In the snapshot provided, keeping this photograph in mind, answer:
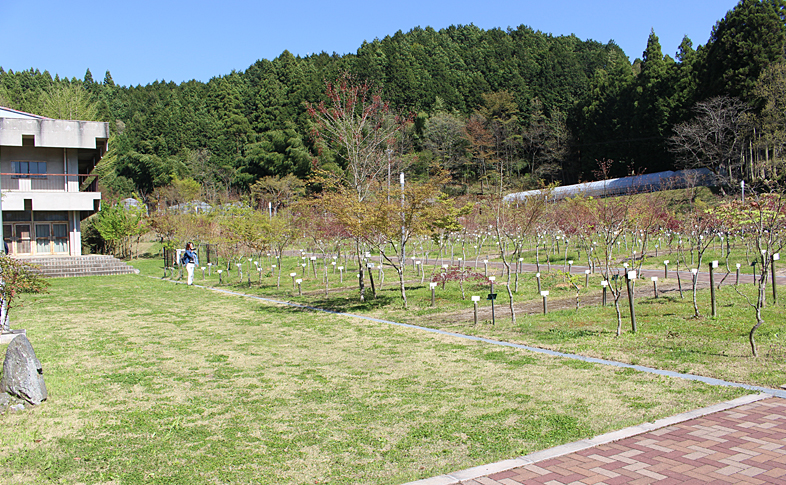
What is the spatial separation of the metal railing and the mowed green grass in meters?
21.0

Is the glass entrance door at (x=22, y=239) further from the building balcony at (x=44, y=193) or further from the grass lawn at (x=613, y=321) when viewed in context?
the grass lawn at (x=613, y=321)

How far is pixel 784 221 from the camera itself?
1096 cm

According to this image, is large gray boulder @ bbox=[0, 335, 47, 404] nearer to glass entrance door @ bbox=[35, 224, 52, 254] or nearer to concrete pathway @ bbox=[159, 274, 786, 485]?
concrete pathway @ bbox=[159, 274, 786, 485]

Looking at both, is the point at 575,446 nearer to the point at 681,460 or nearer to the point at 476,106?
the point at 681,460

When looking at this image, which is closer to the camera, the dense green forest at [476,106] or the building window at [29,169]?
the building window at [29,169]

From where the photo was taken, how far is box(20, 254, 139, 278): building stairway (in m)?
25.2

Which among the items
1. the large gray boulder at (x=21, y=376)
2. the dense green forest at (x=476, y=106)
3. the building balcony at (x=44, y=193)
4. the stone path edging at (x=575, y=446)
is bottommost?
the stone path edging at (x=575, y=446)

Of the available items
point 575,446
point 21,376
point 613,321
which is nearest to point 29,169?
point 21,376

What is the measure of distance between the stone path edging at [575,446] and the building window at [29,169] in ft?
97.5

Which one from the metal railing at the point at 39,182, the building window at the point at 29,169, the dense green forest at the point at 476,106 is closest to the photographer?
the metal railing at the point at 39,182

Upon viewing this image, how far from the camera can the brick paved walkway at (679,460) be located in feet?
12.2

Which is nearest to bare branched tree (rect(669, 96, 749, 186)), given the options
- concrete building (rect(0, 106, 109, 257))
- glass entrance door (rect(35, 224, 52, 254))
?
concrete building (rect(0, 106, 109, 257))

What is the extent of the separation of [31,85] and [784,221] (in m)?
77.0

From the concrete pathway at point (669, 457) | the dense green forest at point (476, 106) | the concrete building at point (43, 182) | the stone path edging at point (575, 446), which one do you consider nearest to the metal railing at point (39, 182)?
the concrete building at point (43, 182)
